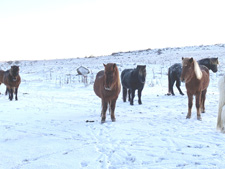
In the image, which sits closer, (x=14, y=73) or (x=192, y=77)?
(x=192, y=77)

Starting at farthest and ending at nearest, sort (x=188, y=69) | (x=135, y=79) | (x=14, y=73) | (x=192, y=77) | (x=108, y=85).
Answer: (x=14, y=73) → (x=135, y=79) → (x=192, y=77) → (x=188, y=69) → (x=108, y=85)

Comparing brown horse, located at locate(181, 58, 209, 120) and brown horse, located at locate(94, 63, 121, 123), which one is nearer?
brown horse, located at locate(94, 63, 121, 123)

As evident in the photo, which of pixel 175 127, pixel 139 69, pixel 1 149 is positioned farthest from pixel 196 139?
pixel 139 69

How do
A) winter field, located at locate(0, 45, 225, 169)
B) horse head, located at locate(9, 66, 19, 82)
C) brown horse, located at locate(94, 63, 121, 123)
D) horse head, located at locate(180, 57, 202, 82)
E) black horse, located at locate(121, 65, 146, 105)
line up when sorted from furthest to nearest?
horse head, located at locate(9, 66, 19, 82) → black horse, located at locate(121, 65, 146, 105) → horse head, located at locate(180, 57, 202, 82) → brown horse, located at locate(94, 63, 121, 123) → winter field, located at locate(0, 45, 225, 169)

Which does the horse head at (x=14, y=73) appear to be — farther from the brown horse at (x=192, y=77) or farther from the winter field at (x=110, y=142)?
the brown horse at (x=192, y=77)

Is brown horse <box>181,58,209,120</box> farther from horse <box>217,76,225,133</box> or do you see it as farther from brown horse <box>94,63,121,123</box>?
brown horse <box>94,63,121,123</box>

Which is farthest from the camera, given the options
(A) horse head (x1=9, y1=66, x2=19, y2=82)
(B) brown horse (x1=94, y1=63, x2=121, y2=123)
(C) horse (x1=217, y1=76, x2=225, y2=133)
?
(A) horse head (x1=9, y1=66, x2=19, y2=82)

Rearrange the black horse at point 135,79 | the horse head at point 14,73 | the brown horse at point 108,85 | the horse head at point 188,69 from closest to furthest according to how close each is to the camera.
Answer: the brown horse at point 108,85 → the horse head at point 188,69 → the black horse at point 135,79 → the horse head at point 14,73

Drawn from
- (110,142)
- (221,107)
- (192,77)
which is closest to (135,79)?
(192,77)

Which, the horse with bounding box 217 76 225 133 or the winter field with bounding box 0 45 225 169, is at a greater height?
the horse with bounding box 217 76 225 133

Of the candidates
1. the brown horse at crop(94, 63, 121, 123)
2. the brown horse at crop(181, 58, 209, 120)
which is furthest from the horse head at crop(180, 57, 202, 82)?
the brown horse at crop(94, 63, 121, 123)

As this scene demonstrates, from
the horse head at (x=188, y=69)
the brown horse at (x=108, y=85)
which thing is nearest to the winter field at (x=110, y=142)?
the brown horse at (x=108, y=85)

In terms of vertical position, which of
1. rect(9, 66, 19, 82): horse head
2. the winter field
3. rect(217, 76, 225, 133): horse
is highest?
rect(9, 66, 19, 82): horse head

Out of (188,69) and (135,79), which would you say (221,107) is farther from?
(135,79)
